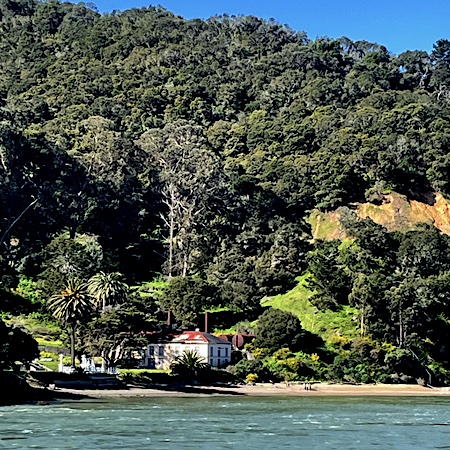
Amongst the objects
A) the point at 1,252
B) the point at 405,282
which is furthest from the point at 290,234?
the point at 1,252

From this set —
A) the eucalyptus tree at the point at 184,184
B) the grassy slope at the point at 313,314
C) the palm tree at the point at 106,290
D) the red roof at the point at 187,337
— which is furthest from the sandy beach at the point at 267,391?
the eucalyptus tree at the point at 184,184

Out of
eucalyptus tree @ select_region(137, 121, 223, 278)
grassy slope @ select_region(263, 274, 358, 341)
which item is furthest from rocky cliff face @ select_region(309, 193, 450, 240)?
grassy slope @ select_region(263, 274, 358, 341)

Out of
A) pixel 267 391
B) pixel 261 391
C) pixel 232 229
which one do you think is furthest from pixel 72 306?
pixel 232 229

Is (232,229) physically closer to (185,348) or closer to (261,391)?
(185,348)

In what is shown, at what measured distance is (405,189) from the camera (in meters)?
140

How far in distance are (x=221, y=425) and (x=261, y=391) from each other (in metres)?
36.3

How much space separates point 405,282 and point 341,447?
6867 centimetres

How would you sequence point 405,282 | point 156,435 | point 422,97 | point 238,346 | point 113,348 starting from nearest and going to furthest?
point 156,435
point 113,348
point 238,346
point 405,282
point 422,97

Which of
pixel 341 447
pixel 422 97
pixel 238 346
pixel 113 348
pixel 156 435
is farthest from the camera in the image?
pixel 422 97

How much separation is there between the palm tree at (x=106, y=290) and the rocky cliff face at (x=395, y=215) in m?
41.7

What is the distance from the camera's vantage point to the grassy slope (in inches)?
4316

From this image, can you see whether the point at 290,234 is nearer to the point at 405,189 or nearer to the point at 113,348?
the point at 405,189

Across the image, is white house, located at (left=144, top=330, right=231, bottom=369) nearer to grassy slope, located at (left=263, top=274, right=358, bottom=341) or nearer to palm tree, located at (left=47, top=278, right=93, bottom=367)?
palm tree, located at (left=47, top=278, right=93, bottom=367)

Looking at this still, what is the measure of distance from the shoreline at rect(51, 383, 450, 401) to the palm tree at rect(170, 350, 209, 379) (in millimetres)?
3870
